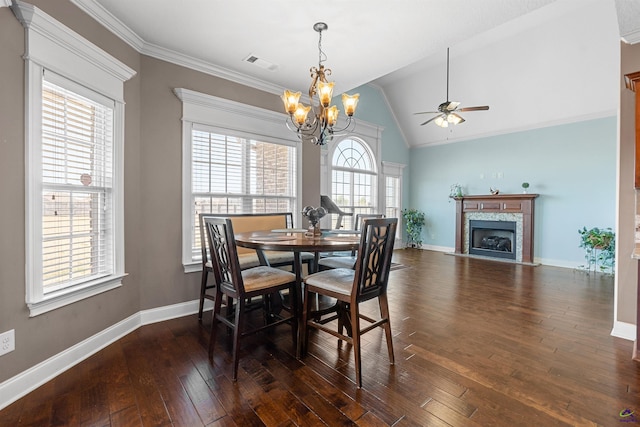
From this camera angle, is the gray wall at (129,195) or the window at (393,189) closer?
the gray wall at (129,195)

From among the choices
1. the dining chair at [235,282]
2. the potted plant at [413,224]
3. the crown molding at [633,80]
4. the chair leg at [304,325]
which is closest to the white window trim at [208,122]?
Result: the dining chair at [235,282]

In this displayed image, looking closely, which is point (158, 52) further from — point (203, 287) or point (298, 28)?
point (203, 287)

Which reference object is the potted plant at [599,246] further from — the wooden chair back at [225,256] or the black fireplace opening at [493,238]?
the wooden chair back at [225,256]

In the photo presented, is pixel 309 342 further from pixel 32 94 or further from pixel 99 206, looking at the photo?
pixel 32 94

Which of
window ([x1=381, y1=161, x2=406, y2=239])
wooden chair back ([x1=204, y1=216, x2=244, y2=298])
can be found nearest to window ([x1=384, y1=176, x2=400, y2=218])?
window ([x1=381, y1=161, x2=406, y2=239])

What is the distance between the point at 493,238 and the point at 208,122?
21.2 feet

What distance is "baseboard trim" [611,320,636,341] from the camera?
2467 mm

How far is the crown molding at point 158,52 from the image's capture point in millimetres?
2254

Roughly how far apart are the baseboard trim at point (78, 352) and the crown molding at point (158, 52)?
245 cm

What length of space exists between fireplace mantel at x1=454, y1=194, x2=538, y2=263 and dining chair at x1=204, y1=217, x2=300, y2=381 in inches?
228

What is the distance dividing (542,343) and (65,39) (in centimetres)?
421

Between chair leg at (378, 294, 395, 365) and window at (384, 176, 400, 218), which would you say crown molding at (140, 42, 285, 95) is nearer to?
chair leg at (378, 294, 395, 365)

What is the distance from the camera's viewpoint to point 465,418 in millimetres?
1550

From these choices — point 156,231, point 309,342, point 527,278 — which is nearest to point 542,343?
point 309,342
